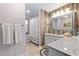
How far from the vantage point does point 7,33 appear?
169 centimetres

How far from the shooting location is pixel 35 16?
1.75 metres

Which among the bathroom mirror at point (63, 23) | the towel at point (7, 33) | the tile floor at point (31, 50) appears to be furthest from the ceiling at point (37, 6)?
the tile floor at point (31, 50)

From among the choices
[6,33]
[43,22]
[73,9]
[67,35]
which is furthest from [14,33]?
[73,9]

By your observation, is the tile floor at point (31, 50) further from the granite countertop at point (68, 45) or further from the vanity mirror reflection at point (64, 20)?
the vanity mirror reflection at point (64, 20)

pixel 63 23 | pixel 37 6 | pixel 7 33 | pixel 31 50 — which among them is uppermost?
pixel 37 6

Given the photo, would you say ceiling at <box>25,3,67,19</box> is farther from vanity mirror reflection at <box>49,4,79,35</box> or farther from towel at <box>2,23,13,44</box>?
towel at <box>2,23,13,44</box>

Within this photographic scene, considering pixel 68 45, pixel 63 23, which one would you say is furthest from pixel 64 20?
pixel 68 45

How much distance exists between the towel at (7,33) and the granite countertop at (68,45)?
706 mm

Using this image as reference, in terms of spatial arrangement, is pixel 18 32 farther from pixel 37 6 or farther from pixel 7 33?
pixel 37 6

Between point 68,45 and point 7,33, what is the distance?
1.06 m

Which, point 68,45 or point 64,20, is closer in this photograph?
point 68,45

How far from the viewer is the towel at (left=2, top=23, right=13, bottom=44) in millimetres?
1675

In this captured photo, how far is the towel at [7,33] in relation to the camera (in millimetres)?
1675

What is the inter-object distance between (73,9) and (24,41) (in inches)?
40.4
